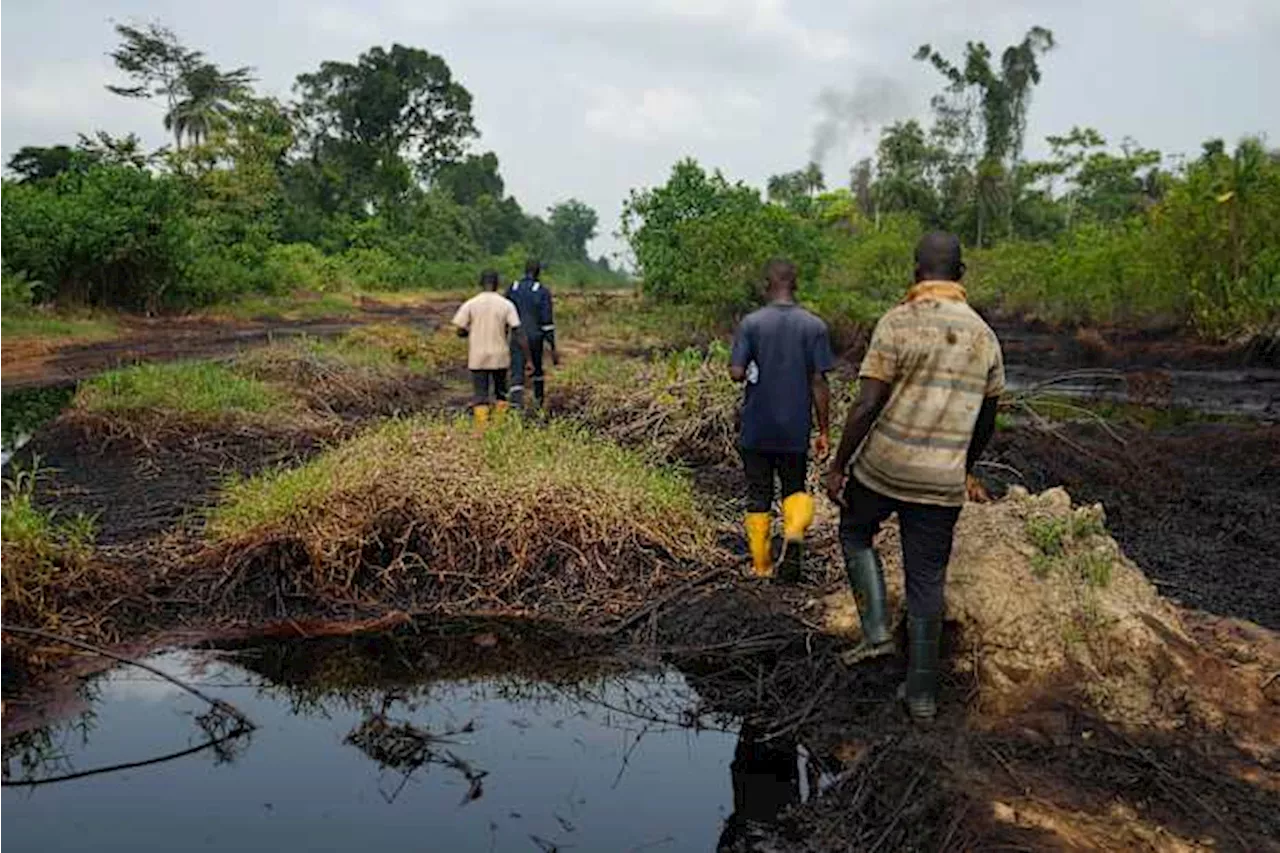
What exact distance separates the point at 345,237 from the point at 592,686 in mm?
36694

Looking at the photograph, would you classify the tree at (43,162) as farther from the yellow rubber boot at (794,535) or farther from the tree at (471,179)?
the yellow rubber boot at (794,535)

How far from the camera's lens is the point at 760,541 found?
18.2 ft

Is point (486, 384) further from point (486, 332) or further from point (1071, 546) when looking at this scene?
point (1071, 546)

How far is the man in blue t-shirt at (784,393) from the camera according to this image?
534 centimetres

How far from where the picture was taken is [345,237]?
127 ft

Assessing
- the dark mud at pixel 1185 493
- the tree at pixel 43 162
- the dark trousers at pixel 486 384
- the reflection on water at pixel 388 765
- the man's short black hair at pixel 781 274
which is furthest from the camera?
the tree at pixel 43 162

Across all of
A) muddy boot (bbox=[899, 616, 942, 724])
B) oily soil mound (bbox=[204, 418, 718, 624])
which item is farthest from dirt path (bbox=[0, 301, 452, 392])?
muddy boot (bbox=[899, 616, 942, 724])

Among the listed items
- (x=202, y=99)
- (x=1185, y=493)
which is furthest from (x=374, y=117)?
(x=1185, y=493)

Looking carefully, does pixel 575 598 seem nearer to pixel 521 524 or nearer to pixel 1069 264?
pixel 521 524

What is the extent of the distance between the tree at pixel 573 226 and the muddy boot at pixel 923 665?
78.7 m

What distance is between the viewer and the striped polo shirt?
381 centimetres

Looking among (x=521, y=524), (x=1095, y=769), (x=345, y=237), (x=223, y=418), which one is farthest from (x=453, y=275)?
(x=1095, y=769)

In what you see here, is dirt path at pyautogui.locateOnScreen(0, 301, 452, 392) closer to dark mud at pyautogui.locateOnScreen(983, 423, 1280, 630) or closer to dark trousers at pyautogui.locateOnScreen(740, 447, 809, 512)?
dark mud at pyautogui.locateOnScreen(983, 423, 1280, 630)

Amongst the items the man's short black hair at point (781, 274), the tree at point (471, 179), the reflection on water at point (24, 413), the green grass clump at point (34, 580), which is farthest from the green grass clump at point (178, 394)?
the tree at point (471, 179)
